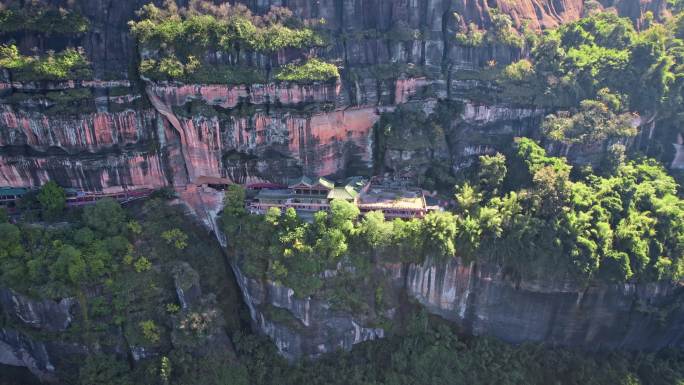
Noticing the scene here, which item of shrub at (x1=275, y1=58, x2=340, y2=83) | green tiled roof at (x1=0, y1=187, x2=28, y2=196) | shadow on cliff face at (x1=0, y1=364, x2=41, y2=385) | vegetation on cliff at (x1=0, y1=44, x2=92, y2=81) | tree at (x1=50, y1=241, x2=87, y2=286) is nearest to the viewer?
tree at (x1=50, y1=241, x2=87, y2=286)

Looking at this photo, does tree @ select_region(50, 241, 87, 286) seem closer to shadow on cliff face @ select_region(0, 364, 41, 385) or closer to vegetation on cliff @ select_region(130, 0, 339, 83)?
shadow on cliff face @ select_region(0, 364, 41, 385)

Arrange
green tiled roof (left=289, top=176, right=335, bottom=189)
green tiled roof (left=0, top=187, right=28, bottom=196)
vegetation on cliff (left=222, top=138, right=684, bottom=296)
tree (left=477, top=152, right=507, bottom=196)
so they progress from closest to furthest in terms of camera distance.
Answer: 1. vegetation on cliff (left=222, top=138, right=684, bottom=296)
2. green tiled roof (left=0, top=187, right=28, bottom=196)
3. green tiled roof (left=289, top=176, right=335, bottom=189)
4. tree (left=477, top=152, right=507, bottom=196)

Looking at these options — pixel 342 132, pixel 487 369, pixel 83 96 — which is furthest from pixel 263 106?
pixel 487 369

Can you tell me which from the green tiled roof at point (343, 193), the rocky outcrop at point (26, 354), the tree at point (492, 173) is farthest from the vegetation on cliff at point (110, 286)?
the tree at point (492, 173)

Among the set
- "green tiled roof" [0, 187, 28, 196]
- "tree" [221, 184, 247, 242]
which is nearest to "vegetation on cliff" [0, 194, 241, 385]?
"green tiled roof" [0, 187, 28, 196]

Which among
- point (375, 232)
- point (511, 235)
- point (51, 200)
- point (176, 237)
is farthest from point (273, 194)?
point (511, 235)

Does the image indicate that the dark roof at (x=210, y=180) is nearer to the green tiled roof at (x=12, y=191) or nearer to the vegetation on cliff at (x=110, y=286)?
the vegetation on cliff at (x=110, y=286)

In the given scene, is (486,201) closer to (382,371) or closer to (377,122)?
(377,122)

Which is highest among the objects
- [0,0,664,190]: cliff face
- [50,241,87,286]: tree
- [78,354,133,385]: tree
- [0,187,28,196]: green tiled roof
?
[0,0,664,190]: cliff face
